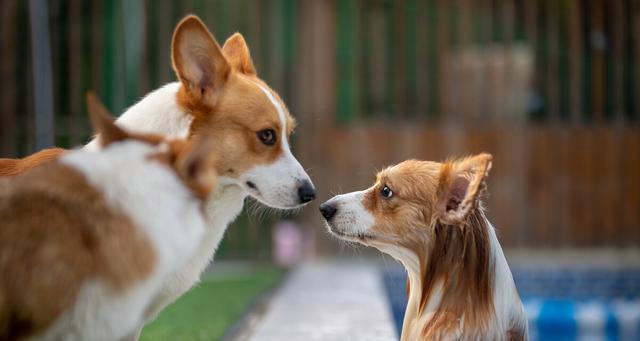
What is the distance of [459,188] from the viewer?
2.91 m

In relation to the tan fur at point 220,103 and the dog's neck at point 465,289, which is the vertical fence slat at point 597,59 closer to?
the dog's neck at point 465,289

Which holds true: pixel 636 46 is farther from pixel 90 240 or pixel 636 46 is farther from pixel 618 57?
pixel 90 240

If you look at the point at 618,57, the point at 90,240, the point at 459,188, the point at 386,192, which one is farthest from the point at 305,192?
the point at 618,57

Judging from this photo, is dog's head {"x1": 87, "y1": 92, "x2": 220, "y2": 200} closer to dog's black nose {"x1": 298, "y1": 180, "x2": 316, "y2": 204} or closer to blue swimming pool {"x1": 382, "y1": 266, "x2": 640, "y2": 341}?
dog's black nose {"x1": 298, "y1": 180, "x2": 316, "y2": 204}

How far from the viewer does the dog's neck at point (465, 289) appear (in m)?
2.79

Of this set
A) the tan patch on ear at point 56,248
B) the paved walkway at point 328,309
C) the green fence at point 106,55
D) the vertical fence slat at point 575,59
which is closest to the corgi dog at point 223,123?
the tan patch on ear at point 56,248

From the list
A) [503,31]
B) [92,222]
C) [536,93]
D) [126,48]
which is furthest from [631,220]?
[92,222]

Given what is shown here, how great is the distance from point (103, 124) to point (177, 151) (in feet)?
0.67

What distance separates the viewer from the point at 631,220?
8.94 m

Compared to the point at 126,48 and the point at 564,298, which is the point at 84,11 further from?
the point at 564,298

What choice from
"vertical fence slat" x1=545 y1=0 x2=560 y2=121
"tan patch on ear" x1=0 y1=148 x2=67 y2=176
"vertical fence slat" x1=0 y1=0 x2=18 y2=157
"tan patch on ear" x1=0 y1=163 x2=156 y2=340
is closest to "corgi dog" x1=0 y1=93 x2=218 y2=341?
"tan patch on ear" x1=0 y1=163 x2=156 y2=340

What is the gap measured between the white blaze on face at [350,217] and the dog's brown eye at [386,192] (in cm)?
9

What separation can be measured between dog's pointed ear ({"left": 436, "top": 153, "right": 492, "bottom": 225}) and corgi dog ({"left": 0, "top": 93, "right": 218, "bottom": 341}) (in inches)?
34.9

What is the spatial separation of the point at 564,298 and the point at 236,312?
3796 millimetres
